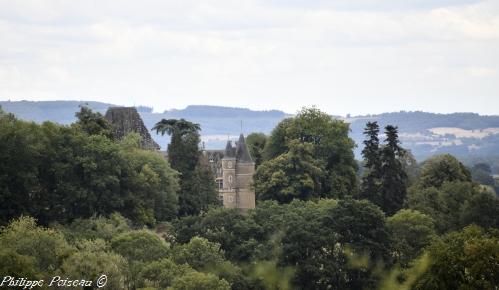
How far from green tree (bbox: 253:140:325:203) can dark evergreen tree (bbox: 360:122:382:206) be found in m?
4.95

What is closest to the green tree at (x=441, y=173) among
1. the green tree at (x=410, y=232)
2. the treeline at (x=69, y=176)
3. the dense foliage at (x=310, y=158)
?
the dense foliage at (x=310, y=158)

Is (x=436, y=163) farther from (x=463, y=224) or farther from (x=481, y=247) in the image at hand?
(x=481, y=247)

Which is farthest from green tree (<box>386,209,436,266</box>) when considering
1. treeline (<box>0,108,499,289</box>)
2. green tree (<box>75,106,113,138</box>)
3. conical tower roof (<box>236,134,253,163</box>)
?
conical tower roof (<box>236,134,253,163</box>)

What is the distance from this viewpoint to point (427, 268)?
250ft

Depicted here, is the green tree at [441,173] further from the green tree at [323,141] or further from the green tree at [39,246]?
the green tree at [39,246]

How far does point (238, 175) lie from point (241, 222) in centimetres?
3558

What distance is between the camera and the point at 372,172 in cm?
10881

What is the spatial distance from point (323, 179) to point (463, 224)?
73.4 ft

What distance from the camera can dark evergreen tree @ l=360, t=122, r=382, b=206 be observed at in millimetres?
108062

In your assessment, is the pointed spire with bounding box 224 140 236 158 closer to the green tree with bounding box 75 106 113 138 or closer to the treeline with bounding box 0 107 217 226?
the green tree with bounding box 75 106 113 138

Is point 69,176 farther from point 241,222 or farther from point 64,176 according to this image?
point 241,222

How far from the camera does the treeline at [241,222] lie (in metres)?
74.3

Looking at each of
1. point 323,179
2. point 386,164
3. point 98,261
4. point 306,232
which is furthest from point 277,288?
point 323,179

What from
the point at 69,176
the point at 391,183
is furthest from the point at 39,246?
the point at 391,183
